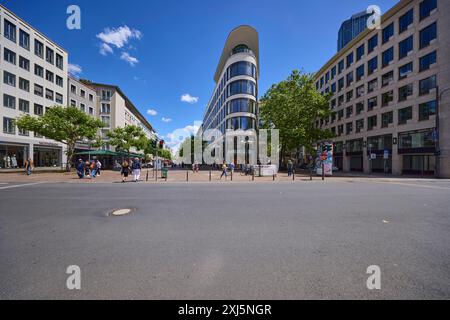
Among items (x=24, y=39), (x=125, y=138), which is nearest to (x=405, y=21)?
(x=125, y=138)

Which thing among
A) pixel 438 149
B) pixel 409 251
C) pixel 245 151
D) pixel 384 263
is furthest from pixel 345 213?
pixel 245 151

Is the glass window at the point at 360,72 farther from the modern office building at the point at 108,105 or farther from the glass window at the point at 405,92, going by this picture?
the modern office building at the point at 108,105

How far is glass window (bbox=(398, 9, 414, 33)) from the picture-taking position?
26.6 meters

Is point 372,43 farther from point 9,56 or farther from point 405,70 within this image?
point 9,56

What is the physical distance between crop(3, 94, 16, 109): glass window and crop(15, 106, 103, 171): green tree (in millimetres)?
7113

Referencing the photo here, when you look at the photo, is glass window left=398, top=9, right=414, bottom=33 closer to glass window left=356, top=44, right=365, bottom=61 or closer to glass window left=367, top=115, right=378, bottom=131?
glass window left=356, top=44, right=365, bottom=61

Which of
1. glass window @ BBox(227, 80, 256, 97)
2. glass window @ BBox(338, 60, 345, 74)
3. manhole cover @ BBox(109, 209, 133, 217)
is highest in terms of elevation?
glass window @ BBox(338, 60, 345, 74)

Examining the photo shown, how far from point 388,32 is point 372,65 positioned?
4444 mm

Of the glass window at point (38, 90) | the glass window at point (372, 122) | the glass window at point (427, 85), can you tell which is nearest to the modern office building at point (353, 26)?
the glass window at point (372, 122)

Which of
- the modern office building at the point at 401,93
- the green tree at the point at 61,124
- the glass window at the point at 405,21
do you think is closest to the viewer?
the modern office building at the point at 401,93

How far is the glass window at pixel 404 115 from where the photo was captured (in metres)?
26.9

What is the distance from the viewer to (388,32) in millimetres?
29844

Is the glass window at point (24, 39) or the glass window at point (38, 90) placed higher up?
the glass window at point (24, 39)

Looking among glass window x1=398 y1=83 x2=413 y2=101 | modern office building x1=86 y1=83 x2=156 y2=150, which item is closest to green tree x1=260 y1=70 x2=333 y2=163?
glass window x1=398 y1=83 x2=413 y2=101
